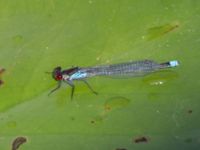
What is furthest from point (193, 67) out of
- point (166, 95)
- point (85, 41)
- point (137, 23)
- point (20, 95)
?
point (20, 95)

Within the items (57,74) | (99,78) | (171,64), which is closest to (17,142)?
(57,74)

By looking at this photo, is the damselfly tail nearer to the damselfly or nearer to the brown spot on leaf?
the damselfly

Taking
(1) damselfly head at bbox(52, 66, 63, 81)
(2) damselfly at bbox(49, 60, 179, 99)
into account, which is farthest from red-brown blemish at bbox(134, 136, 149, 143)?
(1) damselfly head at bbox(52, 66, 63, 81)

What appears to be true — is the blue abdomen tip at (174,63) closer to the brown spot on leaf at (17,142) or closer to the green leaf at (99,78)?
the green leaf at (99,78)

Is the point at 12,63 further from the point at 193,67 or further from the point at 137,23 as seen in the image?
the point at 193,67

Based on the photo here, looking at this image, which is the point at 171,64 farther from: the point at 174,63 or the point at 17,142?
the point at 17,142
